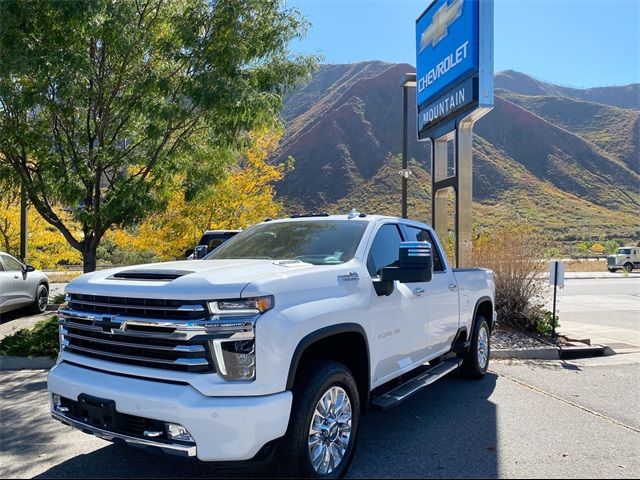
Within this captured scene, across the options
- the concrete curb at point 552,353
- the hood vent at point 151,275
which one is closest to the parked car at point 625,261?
the concrete curb at point 552,353

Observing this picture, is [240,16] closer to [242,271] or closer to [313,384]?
[242,271]

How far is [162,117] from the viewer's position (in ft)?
25.0

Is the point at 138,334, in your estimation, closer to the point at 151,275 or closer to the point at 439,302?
the point at 151,275

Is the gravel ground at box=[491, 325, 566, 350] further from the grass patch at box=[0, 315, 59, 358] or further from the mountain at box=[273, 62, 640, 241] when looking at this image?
the mountain at box=[273, 62, 640, 241]

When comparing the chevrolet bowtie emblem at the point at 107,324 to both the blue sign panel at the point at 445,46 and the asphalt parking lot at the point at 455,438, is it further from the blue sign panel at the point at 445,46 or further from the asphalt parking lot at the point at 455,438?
the blue sign panel at the point at 445,46

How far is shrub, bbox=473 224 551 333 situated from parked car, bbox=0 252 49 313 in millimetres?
9301

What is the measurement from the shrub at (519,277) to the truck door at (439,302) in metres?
4.32

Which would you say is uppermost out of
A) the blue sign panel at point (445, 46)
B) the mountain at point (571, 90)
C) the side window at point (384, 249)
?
the mountain at point (571, 90)

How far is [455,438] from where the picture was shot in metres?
4.51

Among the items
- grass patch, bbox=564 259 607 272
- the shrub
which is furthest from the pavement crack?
grass patch, bbox=564 259 607 272

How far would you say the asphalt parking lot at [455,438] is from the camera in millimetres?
3831

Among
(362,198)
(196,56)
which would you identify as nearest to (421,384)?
(196,56)

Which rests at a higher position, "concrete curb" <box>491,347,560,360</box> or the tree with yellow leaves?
the tree with yellow leaves

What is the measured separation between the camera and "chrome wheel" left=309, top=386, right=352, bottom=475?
11.1ft
